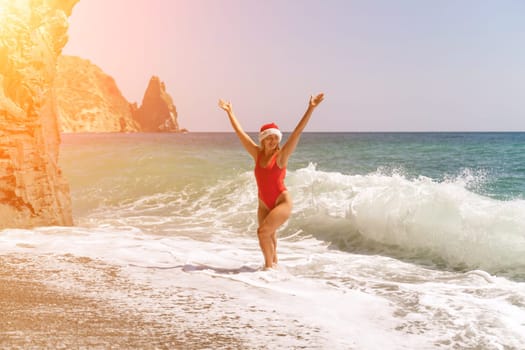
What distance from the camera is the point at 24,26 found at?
8461 millimetres

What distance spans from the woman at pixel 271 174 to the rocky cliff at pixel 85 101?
467ft

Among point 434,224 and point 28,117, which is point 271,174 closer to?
point 434,224

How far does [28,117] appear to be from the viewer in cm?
Answer: 851

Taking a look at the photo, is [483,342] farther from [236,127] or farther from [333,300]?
[236,127]

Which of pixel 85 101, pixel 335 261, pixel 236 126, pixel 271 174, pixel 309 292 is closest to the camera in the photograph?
pixel 309 292

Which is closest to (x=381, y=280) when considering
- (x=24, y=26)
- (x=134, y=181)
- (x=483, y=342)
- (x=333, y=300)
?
(x=333, y=300)

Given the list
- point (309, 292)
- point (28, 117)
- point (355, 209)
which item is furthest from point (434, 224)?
point (28, 117)

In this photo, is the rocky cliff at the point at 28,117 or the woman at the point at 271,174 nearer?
the woman at the point at 271,174

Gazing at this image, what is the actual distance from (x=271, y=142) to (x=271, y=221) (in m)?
0.94

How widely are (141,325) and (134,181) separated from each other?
663 inches

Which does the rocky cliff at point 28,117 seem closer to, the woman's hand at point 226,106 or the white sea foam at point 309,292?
the white sea foam at point 309,292

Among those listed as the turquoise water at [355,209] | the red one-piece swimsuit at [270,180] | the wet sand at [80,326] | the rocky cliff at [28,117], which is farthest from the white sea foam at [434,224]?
the rocky cliff at [28,117]

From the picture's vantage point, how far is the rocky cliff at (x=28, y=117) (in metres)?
8.18

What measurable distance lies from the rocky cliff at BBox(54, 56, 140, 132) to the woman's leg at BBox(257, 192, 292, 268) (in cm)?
14239
